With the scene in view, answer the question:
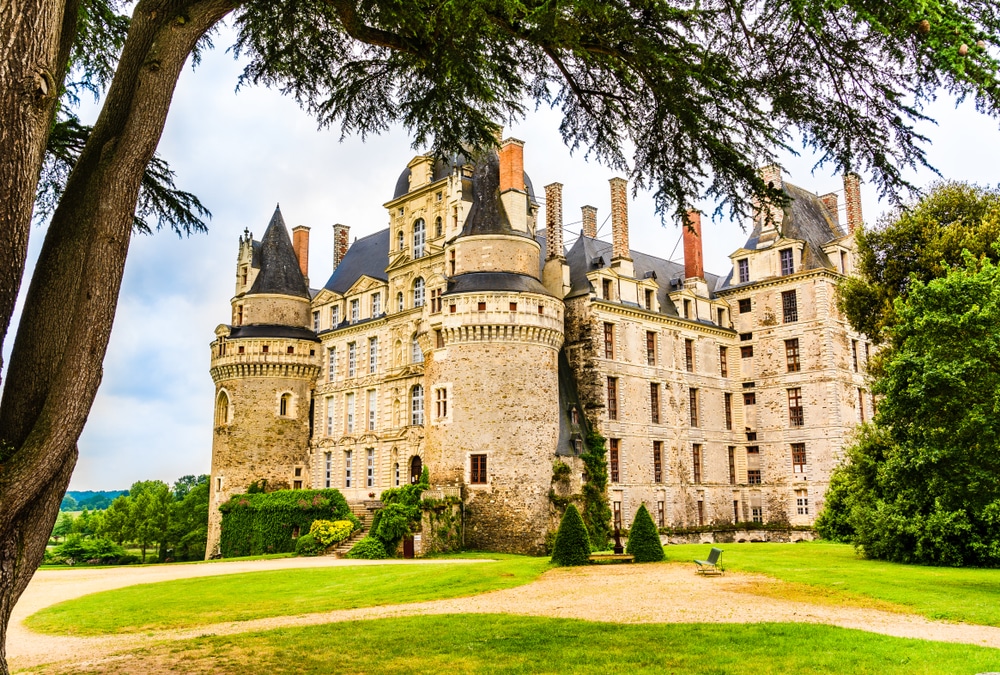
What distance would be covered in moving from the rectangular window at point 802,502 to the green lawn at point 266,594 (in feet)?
57.1

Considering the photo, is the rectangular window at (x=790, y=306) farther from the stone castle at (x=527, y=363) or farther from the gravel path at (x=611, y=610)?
the gravel path at (x=611, y=610)

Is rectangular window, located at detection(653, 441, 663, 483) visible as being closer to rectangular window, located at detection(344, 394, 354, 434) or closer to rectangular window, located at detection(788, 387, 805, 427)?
rectangular window, located at detection(788, 387, 805, 427)

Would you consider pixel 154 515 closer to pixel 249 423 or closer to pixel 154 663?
pixel 249 423

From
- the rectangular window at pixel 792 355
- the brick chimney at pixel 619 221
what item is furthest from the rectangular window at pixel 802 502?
the brick chimney at pixel 619 221

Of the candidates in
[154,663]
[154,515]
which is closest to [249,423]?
[154,515]

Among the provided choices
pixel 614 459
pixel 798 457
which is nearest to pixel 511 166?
pixel 614 459

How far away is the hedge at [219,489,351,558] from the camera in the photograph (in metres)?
33.2

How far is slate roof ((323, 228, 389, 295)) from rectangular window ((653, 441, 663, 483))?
13912 mm

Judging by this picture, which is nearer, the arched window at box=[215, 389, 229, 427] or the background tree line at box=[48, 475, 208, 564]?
the arched window at box=[215, 389, 229, 427]

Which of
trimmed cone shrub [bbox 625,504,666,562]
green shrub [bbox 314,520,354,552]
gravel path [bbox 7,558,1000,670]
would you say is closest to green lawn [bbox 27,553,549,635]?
gravel path [bbox 7,558,1000,670]

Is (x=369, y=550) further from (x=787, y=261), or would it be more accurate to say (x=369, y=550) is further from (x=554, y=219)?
(x=787, y=261)

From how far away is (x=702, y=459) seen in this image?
36.9 meters

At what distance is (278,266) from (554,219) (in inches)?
566

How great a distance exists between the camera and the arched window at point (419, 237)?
35.2 metres
